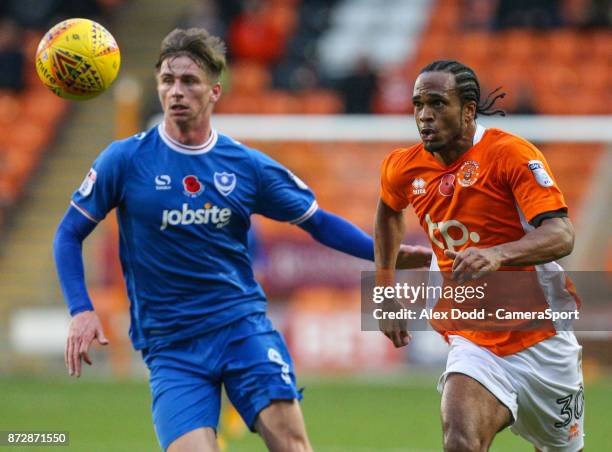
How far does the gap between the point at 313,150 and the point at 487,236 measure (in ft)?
31.9

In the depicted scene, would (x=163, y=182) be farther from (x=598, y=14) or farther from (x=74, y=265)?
(x=598, y=14)

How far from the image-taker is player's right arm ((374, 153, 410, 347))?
21.9ft

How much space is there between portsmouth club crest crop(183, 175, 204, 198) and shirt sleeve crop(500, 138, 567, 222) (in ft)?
4.99

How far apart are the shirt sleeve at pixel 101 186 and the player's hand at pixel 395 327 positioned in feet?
4.87

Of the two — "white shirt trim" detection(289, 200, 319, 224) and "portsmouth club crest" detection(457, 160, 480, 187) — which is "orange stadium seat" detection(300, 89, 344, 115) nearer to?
"white shirt trim" detection(289, 200, 319, 224)

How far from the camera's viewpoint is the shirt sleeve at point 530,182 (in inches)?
233

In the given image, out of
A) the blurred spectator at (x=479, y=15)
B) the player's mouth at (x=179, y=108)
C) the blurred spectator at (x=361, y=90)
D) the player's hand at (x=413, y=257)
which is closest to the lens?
the player's mouth at (x=179, y=108)

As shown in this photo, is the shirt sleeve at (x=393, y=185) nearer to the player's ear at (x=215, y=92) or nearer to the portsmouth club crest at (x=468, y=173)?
the portsmouth club crest at (x=468, y=173)

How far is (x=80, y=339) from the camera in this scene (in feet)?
19.6

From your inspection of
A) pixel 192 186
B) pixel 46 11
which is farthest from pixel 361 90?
pixel 192 186

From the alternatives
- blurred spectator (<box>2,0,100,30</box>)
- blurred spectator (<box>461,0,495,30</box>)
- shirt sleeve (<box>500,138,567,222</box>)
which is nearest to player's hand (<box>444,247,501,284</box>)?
shirt sleeve (<box>500,138,567,222</box>)

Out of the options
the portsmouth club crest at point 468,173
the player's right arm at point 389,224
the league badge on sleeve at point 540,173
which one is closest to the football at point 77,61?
the player's right arm at point 389,224

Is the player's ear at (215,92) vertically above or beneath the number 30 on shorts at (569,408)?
above

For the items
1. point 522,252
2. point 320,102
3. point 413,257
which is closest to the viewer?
point 522,252
